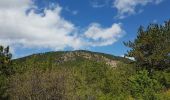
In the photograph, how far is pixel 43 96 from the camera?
194ft

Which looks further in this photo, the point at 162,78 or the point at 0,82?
the point at 162,78

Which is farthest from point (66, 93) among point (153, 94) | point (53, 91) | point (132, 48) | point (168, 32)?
point (153, 94)

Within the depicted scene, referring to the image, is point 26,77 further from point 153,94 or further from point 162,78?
point 153,94

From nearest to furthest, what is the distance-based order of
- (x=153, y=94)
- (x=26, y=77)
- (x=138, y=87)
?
(x=153, y=94) → (x=138, y=87) → (x=26, y=77)

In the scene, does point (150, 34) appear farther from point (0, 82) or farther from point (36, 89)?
point (0, 82)

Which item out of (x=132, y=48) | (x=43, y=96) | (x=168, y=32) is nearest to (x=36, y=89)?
(x=43, y=96)

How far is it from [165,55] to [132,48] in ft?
20.2

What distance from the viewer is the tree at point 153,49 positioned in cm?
6258

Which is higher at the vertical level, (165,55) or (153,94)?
(165,55)

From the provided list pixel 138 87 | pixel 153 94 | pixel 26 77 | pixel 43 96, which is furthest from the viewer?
pixel 26 77

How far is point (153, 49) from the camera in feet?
208

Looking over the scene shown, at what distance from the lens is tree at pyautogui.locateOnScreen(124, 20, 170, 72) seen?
62.6 metres

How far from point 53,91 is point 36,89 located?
2.69 meters

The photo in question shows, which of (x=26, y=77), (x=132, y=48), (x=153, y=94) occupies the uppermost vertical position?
(x=132, y=48)
